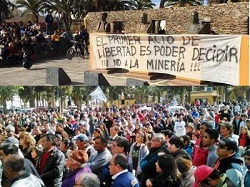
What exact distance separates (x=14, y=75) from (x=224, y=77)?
7546mm

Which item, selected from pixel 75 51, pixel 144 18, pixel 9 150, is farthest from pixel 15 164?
pixel 75 51

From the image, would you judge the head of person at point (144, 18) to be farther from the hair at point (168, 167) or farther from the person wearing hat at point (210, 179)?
the person wearing hat at point (210, 179)

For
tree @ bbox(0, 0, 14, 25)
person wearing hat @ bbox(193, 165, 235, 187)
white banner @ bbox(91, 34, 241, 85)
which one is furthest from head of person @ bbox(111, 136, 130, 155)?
tree @ bbox(0, 0, 14, 25)

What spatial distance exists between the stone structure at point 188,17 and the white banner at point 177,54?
3.09m

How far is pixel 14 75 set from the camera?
46.9 ft

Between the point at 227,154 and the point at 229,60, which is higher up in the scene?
the point at 229,60

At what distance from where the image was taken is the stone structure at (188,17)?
12.9 m

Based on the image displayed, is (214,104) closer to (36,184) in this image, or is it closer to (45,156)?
(45,156)

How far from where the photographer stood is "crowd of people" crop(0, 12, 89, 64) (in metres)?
15.9

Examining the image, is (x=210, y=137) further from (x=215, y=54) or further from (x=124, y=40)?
(x=124, y=40)

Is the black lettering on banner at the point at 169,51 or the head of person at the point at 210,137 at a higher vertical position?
the black lettering on banner at the point at 169,51

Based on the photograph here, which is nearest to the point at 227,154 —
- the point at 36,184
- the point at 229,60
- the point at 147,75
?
the point at 36,184

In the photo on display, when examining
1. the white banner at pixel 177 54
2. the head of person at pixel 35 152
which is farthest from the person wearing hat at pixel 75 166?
the white banner at pixel 177 54

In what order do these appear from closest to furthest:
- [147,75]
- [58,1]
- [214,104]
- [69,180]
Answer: [69,180]
[147,75]
[214,104]
[58,1]
